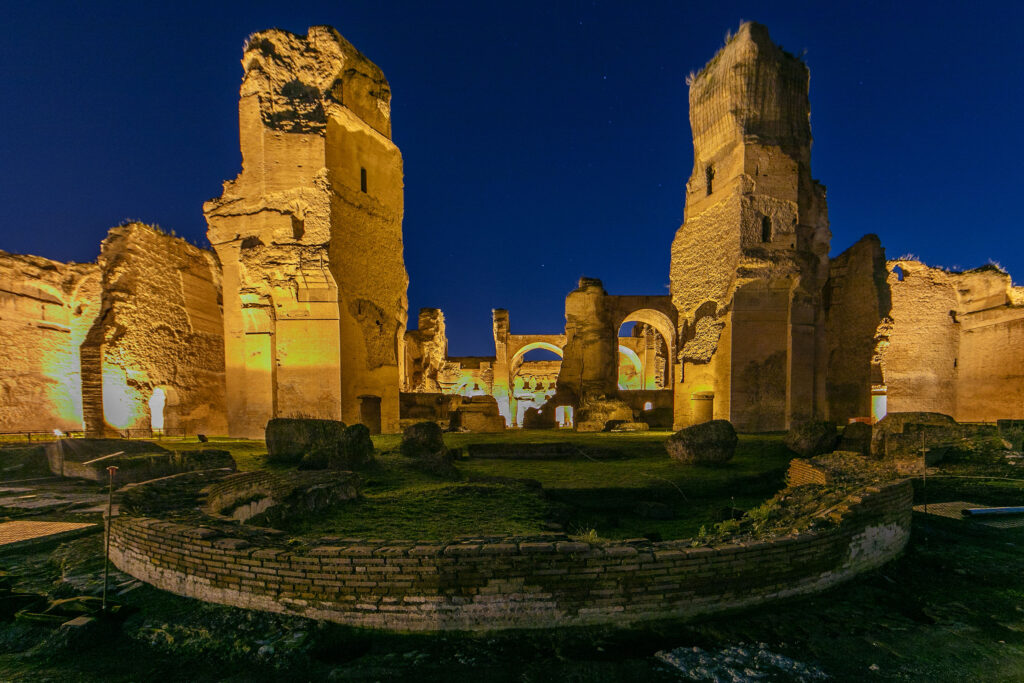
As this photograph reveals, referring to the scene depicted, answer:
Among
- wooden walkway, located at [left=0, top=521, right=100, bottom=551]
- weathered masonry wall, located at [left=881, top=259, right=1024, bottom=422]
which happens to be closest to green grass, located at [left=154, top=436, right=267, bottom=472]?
wooden walkway, located at [left=0, top=521, right=100, bottom=551]

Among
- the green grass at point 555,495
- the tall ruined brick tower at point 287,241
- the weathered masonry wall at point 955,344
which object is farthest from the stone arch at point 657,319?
the tall ruined brick tower at point 287,241

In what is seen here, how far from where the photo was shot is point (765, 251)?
1312 centimetres

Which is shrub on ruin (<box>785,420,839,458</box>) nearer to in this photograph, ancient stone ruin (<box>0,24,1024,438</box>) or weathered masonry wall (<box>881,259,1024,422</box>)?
ancient stone ruin (<box>0,24,1024,438</box>)

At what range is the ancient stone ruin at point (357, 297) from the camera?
468 inches

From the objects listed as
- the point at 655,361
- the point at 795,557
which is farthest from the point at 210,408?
the point at 655,361

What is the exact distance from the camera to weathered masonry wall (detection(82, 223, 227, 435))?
485 inches

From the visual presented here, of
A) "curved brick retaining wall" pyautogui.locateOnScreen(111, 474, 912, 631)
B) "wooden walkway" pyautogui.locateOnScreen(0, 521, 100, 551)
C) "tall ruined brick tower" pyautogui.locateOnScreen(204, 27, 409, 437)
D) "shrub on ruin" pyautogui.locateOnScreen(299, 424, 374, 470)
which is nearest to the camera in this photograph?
"curved brick retaining wall" pyautogui.locateOnScreen(111, 474, 912, 631)

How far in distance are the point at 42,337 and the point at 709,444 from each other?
1827 centimetres

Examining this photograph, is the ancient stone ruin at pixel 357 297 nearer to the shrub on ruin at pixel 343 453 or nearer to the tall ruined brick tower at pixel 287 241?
the tall ruined brick tower at pixel 287 241

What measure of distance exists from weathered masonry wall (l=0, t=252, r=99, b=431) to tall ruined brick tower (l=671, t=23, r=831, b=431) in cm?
1925

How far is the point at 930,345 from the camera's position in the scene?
1573cm

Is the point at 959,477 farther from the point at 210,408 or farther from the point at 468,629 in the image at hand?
the point at 210,408

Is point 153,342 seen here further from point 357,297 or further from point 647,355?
point 647,355

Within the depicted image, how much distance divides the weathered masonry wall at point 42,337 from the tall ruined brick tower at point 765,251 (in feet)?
63.1
